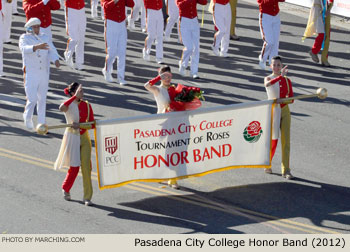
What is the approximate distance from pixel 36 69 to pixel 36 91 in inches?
16.6

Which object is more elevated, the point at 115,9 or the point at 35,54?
the point at 115,9

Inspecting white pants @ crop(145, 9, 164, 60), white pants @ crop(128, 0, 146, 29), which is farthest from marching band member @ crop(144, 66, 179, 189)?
white pants @ crop(128, 0, 146, 29)

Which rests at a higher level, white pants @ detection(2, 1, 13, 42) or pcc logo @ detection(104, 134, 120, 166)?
white pants @ detection(2, 1, 13, 42)

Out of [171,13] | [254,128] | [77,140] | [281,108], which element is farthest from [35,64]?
[171,13]

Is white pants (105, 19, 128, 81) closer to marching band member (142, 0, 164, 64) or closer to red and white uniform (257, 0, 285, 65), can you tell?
marching band member (142, 0, 164, 64)

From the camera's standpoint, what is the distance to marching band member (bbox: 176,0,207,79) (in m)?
19.8

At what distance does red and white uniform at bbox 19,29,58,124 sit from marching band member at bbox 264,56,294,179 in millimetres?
3989

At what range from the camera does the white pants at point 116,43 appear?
19.2m

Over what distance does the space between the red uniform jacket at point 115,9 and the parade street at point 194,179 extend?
4.80 ft

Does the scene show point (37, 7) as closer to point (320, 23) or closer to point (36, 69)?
point (36, 69)

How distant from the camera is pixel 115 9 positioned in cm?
1894

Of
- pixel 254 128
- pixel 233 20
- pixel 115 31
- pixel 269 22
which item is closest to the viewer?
pixel 254 128

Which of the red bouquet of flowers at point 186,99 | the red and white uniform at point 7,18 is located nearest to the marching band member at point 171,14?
the red and white uniform at point 7,18

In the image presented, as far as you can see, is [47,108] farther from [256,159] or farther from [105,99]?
[256,159]
